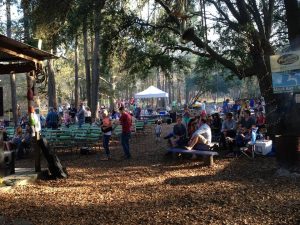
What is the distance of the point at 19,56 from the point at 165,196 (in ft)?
14.5

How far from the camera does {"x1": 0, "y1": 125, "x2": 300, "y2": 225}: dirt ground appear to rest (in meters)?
6.06

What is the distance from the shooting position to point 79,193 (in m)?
8.09

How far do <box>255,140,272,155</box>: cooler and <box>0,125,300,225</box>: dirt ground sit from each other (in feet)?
1.32

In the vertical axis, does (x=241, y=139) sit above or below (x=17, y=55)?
below

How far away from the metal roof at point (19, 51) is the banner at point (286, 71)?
17.4 feet

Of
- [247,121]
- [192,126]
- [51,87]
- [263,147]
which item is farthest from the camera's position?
[51,87]

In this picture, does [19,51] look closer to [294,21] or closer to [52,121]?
[294,21]

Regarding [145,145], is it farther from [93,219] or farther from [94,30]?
[93,219]

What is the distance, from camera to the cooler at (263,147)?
11.8 meters

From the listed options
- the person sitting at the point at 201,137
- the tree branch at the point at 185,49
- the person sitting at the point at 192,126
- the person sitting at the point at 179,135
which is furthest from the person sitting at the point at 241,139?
the tree branch at the point at 185,49

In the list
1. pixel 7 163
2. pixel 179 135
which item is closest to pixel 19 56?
pixel 7 163

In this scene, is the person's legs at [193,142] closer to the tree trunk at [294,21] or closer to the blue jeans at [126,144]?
the blue jeans at [126,144]

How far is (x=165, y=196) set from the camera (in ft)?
24.6

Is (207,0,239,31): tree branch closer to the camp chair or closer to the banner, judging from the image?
the camp chair
